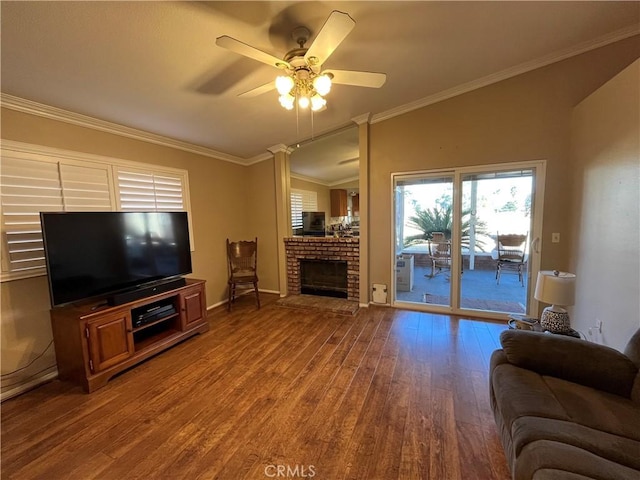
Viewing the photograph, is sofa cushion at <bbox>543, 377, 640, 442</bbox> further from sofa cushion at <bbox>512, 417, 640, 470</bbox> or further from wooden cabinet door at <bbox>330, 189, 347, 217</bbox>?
wooden cabinet door at <bbox>330, 189, 347, 217</bbox>

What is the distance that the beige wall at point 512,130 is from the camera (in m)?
2.85

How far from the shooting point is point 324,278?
4.59 metres

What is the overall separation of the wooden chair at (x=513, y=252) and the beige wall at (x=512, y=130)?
0.83 feet

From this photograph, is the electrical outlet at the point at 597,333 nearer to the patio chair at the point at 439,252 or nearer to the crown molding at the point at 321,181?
the patio chair at the point at 439,252

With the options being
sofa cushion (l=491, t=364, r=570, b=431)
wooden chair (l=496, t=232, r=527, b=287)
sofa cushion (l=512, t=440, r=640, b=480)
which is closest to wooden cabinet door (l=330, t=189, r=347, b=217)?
wooden chair (l=496, t=232, r=527, b=287)

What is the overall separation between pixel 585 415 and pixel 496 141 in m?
2.98

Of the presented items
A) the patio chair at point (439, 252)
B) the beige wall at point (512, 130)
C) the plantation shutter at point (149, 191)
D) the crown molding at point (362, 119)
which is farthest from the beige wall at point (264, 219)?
the patio chair at point (439, 252)

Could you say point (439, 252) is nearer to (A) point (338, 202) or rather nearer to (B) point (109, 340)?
(B) point (109, 340)

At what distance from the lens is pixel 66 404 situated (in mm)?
2094

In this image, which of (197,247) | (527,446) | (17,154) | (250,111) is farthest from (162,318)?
(527,446)

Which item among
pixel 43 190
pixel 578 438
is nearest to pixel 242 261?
pixel 43 190

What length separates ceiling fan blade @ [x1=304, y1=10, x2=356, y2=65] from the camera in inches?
54.6

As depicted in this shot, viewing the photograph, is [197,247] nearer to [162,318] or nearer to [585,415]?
[162,318]

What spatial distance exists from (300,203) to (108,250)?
416 cm
